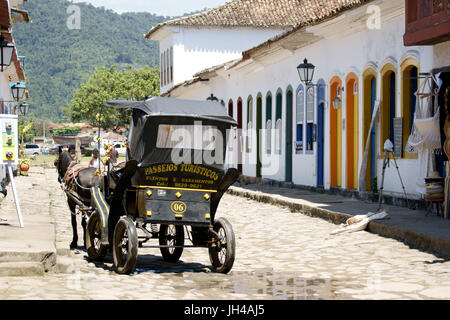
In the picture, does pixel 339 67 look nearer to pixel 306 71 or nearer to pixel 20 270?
pixel 306 71

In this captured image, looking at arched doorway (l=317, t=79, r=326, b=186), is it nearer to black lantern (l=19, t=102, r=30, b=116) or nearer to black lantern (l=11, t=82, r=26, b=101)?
black lantern (l=11, t=82, r=26, b=101)

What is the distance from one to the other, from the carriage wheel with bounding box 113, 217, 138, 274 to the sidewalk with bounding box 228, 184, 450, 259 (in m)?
4.06

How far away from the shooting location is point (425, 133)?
13.8m

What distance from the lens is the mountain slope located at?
482 ft

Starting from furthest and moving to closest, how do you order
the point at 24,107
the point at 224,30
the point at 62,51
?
the point at 62,51
the point at 224,30
the point at 24,107

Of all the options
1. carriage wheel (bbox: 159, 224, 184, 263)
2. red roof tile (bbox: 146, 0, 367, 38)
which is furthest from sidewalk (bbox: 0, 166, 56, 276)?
red roof tile (bbox: 146, 0, 367, 38)

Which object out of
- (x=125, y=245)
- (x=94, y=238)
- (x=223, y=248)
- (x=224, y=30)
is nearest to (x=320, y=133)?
(x=94, y=238)

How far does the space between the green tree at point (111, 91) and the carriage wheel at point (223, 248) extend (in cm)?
7002

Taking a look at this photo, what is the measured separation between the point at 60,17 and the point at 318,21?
5487 inches

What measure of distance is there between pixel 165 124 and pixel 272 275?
2084 millimetres

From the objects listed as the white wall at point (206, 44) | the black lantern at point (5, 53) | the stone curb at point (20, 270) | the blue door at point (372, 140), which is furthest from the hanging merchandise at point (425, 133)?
the white wall at point (206, 44)
